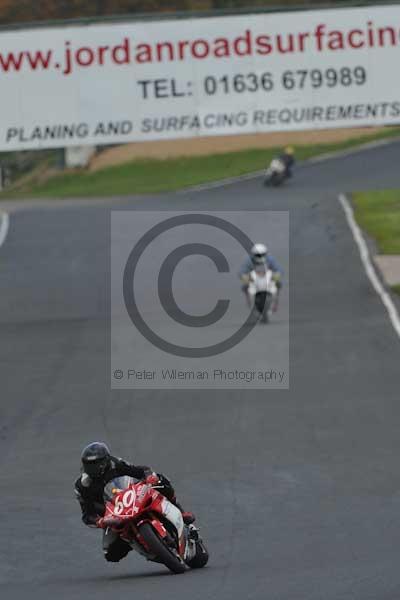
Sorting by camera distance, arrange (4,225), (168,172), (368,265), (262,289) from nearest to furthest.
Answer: (262,289) → (368,265) → (4,225) → (168,172)

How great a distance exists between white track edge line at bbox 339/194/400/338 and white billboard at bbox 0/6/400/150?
4.04 m

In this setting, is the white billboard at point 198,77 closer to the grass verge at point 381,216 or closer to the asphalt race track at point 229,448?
the asphalt race track at point 229,448

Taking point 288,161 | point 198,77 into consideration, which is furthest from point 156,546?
point 288,161

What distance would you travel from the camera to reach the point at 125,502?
10477mm

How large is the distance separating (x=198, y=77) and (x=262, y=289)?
4.39 meters

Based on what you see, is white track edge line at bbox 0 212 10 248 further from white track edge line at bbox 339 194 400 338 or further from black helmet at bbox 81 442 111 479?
black helmet at bbox 81 442 111 479

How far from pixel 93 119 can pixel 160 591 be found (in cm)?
1753

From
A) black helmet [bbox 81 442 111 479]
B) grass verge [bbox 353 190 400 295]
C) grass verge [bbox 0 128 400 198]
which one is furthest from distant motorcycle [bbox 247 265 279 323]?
grass verge [bbox 0 128 400 198]

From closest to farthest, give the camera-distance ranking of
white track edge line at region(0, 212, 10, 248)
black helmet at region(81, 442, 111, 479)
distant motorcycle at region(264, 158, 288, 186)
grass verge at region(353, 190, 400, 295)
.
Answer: black helmet at region(81, 442, 111, 479) → grass verge at region(353, 190, 400, 295) → white track edge line at region(0, 212, 10, 248) → distant motorcycle at region(264, 158, 288, 186)

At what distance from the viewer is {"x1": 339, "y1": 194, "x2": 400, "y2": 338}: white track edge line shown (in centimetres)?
2811

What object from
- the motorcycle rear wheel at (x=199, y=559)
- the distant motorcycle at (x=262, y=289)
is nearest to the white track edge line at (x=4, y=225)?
the distant motorcycle at (x=262, y=289)

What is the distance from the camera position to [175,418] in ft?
65.0

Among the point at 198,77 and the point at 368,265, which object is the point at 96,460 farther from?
the point at 368,265
